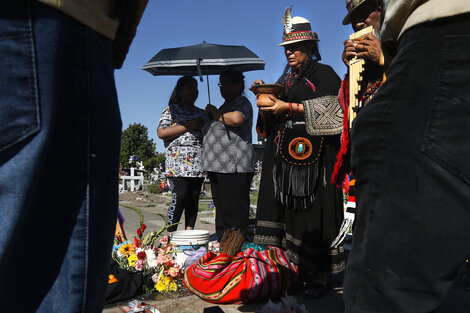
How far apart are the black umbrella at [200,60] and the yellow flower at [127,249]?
2357 millimetres

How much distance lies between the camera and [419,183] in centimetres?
102

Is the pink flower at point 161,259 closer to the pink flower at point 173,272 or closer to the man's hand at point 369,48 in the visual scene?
the pink flower at point 173,272

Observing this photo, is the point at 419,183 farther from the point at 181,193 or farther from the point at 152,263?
the point at 181,193

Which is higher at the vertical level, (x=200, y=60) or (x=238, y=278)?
(x=200, y=60)

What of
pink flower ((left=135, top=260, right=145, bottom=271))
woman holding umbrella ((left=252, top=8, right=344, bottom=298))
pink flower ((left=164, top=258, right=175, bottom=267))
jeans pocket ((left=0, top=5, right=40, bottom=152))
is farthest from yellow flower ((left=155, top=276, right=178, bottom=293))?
jeans pocket ((left=0, top=5, right=40, bottom=152))

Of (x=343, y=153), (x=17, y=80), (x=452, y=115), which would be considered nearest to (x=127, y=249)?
(x=343, y=153)

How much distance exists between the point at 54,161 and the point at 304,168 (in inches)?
96.6

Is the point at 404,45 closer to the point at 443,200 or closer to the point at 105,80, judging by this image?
the point at 443,200

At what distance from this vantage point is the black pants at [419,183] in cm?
100

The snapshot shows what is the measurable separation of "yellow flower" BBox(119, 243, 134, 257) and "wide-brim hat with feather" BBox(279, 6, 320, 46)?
2161mm

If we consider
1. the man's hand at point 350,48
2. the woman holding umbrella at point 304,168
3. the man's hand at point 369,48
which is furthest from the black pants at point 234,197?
the man's hand at point 369,48

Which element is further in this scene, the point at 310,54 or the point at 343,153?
the point at 310,54

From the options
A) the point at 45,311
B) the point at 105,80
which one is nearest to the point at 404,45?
the point at 105,80

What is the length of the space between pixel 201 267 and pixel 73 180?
2.17 meters
